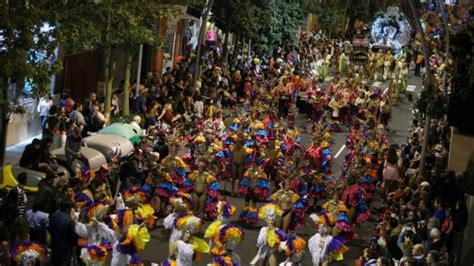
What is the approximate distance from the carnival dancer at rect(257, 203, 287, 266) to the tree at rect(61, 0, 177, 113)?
6208mm

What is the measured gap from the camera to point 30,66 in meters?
20.2

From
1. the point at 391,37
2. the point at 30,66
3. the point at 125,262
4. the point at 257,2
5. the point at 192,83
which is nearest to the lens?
the point at 125,262

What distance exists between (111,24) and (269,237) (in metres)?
12.1

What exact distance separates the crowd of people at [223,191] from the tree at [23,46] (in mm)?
1806

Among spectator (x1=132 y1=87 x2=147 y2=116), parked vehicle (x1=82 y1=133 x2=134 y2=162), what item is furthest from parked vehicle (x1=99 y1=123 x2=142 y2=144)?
Answer: spectator (x1=132 y1=87 x2=147 y2=116)

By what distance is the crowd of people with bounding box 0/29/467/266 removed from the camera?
18203mm

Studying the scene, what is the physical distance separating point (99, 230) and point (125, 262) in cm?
71

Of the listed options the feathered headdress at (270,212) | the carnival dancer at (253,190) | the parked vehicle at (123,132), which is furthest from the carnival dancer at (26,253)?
the parked vehicle at (123,132)

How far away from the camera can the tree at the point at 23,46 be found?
20000mm

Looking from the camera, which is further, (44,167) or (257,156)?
(257,156)

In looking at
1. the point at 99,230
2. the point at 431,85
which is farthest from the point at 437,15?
the point at 99,230

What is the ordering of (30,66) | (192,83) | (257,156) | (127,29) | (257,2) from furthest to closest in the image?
(257,2), (192,83), (127,29), (257,156), (30,66)

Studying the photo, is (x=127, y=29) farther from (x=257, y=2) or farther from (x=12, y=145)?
(x=257, y=2)

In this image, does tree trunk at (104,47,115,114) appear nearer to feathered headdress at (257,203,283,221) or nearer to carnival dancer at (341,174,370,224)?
carnival dancer at (341,174,370,224)
